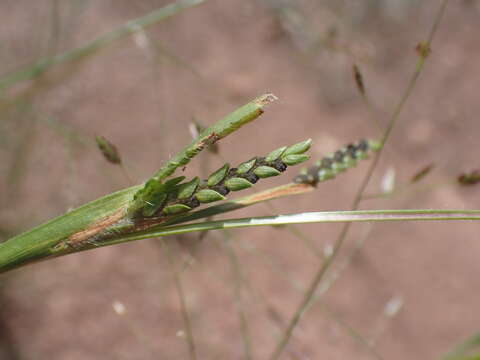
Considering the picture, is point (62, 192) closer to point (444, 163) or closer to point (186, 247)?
point (186, 247)

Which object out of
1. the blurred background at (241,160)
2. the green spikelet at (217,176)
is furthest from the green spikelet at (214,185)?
the blurred background at (241,160)

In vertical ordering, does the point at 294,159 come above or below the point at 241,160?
below

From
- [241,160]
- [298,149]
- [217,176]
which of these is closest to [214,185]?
[217,176]

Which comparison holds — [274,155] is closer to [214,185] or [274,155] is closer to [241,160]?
[214,185]

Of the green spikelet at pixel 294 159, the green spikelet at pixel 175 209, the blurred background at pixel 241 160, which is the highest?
the blurred background at pixel 241 160

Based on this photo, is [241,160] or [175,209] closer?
[175,209]

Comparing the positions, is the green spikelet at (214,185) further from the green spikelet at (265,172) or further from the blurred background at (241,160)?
the blurred background at (241,160)

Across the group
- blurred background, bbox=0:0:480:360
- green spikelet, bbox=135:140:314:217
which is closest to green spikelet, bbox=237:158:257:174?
green spikelet, bbox=135:140:314:217

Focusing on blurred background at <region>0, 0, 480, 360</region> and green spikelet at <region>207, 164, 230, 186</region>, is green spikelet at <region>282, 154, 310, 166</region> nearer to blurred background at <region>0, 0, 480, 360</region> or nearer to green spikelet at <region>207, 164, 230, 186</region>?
green spikelet at <region>207, 164, 230, 186</region>
